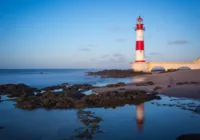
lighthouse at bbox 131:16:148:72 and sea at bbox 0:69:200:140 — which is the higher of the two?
lighthouse at bbox 131:16:148:72

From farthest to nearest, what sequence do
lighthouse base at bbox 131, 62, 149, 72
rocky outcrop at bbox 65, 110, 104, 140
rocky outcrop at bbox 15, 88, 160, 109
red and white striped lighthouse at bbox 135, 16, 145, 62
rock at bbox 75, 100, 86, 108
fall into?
lighthouse base at bbox 131, 62, 149, 72
red and white striped lighthouse at bbox 135, 16, 145, 62
rocky outcrop at bbox 15, 88, 160, 109
rock at bbox 75, 100, 86, 108
rocky outcrop at bbox 65, 110, 104, 140

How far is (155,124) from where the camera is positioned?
6.39 m

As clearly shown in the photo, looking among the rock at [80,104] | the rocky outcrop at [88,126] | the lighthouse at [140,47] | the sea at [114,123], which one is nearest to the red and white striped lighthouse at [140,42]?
the lighthouse at [140,47]

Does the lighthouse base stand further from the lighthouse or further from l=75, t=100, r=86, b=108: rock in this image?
l=75, t=100, r=86, b=108: rock

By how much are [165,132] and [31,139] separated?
138 inches

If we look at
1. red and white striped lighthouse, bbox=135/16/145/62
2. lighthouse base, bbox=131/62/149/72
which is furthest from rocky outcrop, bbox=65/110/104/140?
lighthouse base, bbox=131/62/149/72

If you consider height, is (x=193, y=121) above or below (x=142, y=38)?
below

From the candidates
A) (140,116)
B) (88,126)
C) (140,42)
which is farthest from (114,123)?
(140,42)

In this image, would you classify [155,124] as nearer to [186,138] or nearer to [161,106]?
[186,138]

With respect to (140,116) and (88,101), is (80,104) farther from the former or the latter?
(140,116)

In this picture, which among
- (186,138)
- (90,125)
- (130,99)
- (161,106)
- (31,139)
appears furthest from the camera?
(130,99)

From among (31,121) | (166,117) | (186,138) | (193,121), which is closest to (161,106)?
(166,117)

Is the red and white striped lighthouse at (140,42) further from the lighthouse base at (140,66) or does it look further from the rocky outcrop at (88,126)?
the rocky outcrop at (88,126)

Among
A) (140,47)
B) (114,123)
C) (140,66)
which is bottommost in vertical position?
(114,123)
